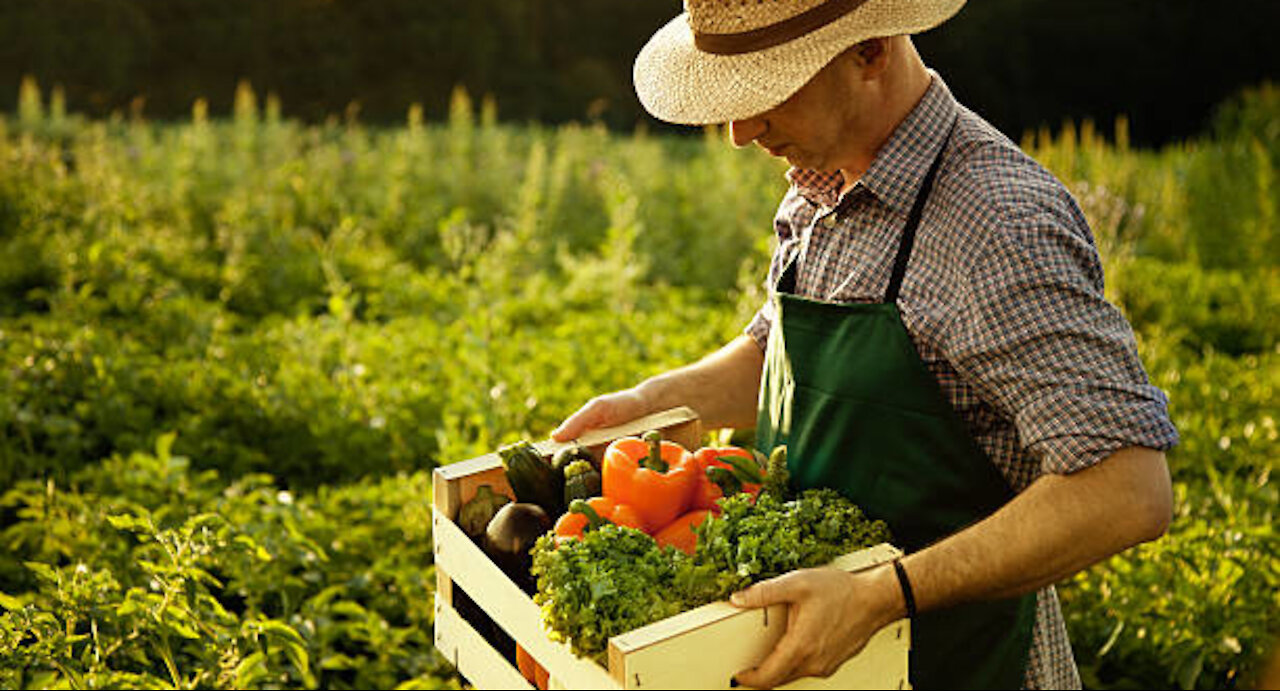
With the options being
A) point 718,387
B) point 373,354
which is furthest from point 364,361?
point 718,387

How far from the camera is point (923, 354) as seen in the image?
1.86m

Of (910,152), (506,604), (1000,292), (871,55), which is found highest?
(871,55)

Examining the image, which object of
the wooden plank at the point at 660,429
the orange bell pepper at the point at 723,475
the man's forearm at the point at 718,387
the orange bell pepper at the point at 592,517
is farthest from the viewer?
the man's forearm at the point at 718,387

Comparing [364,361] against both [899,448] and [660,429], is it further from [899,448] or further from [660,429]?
[899,448]

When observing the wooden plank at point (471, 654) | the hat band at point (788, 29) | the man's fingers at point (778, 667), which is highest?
the hat band at point (788, 29)

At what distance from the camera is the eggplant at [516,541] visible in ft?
6.09

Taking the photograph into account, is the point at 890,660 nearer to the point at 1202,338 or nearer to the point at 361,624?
the point at 361,624

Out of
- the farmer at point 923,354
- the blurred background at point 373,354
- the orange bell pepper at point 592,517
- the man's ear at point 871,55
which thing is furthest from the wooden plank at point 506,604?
the man's ear at point 871,55

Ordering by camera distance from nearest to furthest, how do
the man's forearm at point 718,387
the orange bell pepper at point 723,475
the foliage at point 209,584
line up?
the orange bell pepper at point 723,475
the man's forearm at point 718,387
the foliage at point 209,584

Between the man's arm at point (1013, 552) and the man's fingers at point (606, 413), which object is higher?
the man's arm at point (1013, 552)

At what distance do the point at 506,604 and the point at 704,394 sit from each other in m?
0.72

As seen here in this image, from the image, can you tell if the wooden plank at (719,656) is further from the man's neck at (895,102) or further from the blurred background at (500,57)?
the blurred background at (500,57)

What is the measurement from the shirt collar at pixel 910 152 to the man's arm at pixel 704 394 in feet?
1.87

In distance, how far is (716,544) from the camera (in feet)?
5.50
